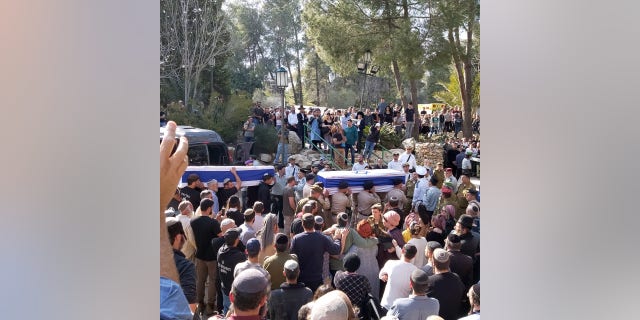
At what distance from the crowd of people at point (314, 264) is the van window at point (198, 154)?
4906mm

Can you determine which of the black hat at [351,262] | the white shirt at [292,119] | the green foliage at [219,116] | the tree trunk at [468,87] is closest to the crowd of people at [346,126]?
the white shirt at [292,119]

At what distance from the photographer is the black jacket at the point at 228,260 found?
16.0 ft

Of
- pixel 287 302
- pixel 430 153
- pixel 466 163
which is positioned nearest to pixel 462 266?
pixel 287 302

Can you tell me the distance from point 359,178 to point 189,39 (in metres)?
14.1

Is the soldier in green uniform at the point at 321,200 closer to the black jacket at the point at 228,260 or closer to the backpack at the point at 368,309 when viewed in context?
the black jacket at the point at 228,260

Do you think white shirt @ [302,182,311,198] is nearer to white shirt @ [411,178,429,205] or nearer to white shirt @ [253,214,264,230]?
white shirt @ [411,178,429,205]

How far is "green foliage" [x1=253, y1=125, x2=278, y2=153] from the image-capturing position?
1728 centimetres

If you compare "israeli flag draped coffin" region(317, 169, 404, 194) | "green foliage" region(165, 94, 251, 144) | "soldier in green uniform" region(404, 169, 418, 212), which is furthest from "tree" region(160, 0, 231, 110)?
"soldier in green uniform" region(404, 169, 418, 212)
